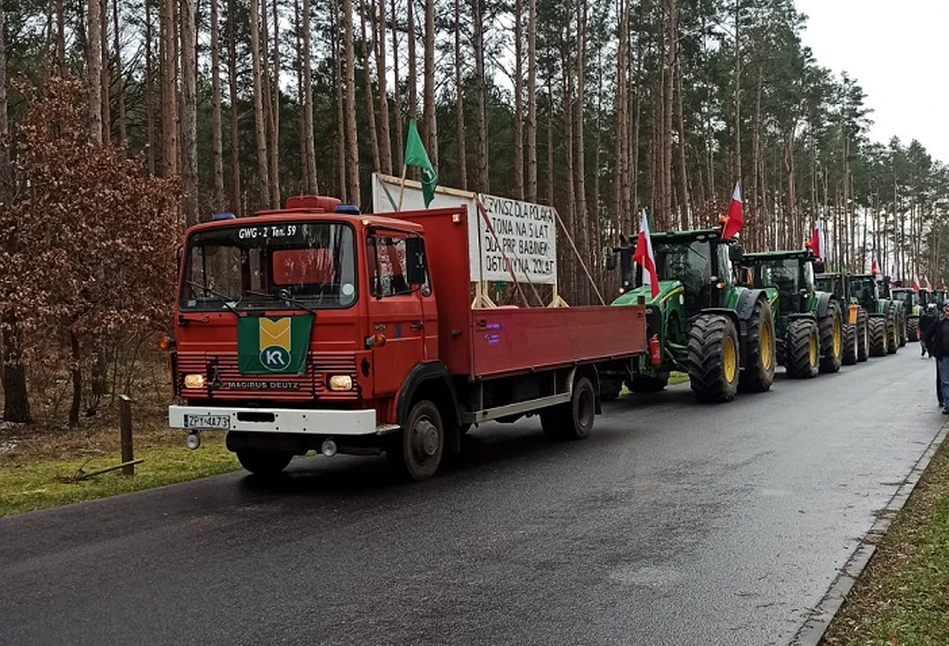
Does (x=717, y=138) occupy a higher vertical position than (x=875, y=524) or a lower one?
higher

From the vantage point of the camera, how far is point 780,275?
2278cm

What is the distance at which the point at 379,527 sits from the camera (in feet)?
22.9

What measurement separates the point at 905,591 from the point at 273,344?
17.4 feet

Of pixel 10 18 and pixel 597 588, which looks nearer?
pixel 597 588

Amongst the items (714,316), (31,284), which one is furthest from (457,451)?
(714,316)

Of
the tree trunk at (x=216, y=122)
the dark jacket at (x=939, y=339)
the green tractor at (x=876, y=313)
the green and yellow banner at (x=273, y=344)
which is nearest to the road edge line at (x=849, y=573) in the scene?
the green and yellow banner at (x=273, y=344)

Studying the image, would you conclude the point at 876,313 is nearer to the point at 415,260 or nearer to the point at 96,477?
the point at 415,260

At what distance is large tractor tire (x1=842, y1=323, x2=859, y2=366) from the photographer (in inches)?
985

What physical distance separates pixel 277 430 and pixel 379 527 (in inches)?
57.6

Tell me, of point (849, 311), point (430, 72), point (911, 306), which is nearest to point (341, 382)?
point (430, 72)

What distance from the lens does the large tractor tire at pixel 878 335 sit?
29.8m

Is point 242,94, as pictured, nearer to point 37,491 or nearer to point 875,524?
point 37,491

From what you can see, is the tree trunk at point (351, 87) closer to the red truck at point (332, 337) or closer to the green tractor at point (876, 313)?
the red truck at point (332, 337)

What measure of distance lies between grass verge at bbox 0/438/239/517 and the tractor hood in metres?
7.77
